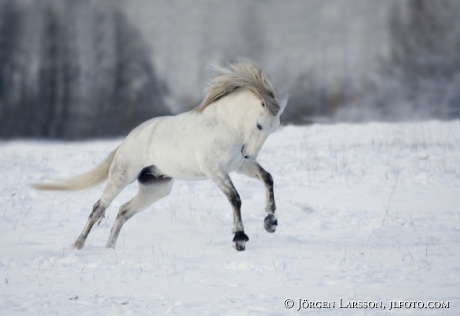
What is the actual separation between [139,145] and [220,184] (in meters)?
1.36

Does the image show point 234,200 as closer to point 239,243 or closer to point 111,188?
point 239,243

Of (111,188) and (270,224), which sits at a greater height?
(111,188)

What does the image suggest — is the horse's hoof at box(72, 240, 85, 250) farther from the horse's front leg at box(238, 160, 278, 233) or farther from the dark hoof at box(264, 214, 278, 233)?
the dark hoof at box(264, 214, 278, 233)

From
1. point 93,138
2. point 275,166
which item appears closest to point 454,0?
point 275,166

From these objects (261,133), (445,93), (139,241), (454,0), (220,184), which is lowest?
(139,241)

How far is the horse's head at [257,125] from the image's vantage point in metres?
6.52

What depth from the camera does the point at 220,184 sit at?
21.5 feet

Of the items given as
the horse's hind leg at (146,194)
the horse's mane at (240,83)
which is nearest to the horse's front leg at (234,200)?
the horse's mane at (240,83)

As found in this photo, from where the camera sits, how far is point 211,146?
6.61 metres

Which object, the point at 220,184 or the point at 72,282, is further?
the point at 220,184

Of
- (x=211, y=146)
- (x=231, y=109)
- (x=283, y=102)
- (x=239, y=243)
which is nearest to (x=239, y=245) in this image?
(x=239, y=243)

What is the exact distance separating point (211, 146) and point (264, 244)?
46.9 inches

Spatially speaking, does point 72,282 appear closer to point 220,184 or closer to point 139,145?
point 220,184

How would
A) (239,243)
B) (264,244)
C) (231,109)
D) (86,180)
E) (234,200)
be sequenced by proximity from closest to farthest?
(239,243)
(234,200)
(264,244)
(231,109)
(86,180)
